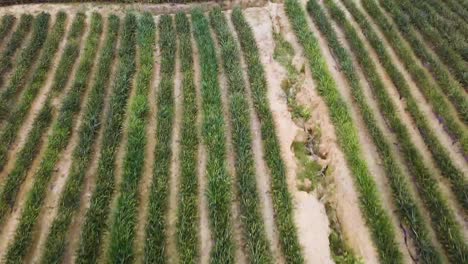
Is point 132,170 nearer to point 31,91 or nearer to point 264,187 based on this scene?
point 264,187

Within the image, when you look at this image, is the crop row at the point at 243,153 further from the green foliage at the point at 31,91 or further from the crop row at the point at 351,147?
the green foliage at the point at 31,91

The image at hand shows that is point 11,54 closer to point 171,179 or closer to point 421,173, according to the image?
point 171,179

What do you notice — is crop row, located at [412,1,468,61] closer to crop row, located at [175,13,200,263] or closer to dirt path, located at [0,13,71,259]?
crop row, located at [175,13,200,263]

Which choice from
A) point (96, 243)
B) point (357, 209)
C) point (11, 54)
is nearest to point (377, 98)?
point (357, 209)

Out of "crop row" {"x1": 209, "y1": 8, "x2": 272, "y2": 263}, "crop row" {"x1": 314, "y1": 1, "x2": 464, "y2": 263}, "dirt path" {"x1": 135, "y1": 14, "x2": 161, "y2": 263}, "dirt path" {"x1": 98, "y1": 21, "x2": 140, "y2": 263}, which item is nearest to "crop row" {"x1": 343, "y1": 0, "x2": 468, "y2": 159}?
"crop row" {"x1": 314, "y1": 1, "x2": 464, "y2": 263}

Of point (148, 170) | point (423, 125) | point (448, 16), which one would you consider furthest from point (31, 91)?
point (448, 16)

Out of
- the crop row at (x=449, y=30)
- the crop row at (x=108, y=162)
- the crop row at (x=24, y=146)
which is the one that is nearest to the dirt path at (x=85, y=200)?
the crop row at (x=108, y=162)
